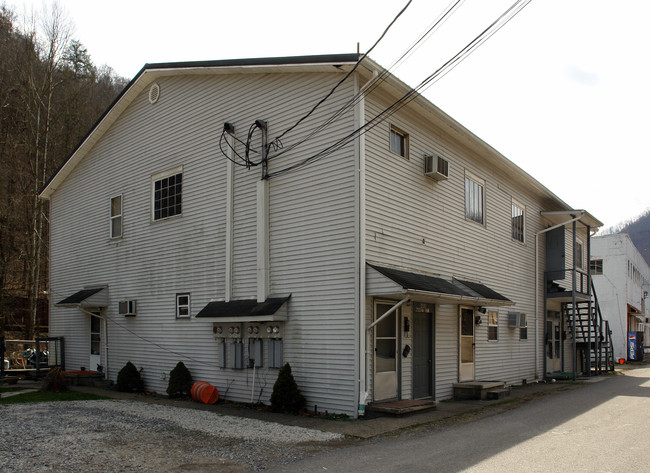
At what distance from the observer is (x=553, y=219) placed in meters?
20.4

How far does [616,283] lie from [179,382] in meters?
30.0

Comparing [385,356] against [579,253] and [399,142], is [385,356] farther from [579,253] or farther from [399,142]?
[579,253]

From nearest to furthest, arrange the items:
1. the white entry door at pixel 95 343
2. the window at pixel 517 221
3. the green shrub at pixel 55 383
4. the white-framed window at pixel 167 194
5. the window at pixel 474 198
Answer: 1. the green shrub at pixel 55 383
2. the white-framed window at pixel 167 194
3. the window at pixel 474 198
4. the white entry door at pixel 95 343
5. the window at pixel 517 221

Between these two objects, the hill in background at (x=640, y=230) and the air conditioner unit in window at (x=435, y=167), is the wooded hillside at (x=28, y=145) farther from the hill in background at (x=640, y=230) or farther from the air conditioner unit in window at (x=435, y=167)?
the hill in background at (x=640, y=230)

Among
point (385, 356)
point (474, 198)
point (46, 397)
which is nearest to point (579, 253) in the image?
point (474, 198)

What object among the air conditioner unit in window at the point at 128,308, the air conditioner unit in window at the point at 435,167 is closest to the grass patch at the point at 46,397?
the air conditioner unit in window at the point at 128,308

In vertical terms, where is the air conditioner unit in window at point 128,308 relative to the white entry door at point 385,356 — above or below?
above

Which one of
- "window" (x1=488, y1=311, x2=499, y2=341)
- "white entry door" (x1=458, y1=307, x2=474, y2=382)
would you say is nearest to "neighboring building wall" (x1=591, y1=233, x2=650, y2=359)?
"window" (x1=488, y1=311, x2=499, y2=341)

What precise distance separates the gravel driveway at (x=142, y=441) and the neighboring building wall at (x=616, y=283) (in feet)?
96.9

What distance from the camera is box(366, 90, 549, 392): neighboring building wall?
1138 centimetres

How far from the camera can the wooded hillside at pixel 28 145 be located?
82.9 ft

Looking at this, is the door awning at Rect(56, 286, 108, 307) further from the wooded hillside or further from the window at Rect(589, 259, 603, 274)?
the window at Rect(589, 259, 603, 274)

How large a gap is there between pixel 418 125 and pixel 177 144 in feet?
20.7

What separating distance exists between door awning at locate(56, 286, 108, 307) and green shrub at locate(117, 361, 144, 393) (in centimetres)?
242
